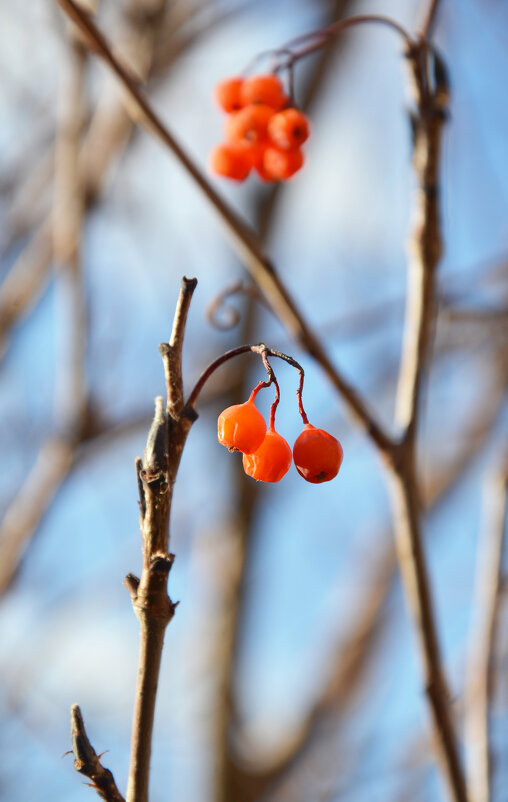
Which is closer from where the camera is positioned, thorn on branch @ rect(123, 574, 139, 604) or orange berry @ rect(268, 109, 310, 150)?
thorn on branch @ rect(123, 574, 139, 604)

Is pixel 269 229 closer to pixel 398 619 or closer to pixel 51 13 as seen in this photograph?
pixel 51 13

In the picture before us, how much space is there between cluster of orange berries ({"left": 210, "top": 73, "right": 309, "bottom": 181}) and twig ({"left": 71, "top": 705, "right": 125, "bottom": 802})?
1635 mm

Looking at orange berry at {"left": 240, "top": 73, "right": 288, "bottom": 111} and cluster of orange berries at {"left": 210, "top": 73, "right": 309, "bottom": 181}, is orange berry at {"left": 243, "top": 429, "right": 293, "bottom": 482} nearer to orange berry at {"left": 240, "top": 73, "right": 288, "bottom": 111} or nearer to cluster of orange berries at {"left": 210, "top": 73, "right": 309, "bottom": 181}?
cluster of orange berries at {"left": 210, "top": 73, "right": 309, "bottom": 181}

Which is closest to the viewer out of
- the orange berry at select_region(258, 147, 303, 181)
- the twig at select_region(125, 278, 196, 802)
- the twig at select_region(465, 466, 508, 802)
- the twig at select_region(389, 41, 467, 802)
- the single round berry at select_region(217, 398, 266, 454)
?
the twig at select_region(125, 278, 196, 802)

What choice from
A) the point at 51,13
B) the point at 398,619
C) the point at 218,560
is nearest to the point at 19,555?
the point at 218,560

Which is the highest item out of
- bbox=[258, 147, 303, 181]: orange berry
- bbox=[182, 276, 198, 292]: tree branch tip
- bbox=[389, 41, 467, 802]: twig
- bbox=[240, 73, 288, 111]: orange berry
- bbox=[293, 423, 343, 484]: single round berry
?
bbox=[240, 73, 288, 111]: orange berry

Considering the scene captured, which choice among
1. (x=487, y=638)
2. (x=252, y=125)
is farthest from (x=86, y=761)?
(x=252, y=125)

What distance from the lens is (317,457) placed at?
116cm

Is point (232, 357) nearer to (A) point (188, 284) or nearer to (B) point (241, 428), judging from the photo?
(A) point (188, 284)

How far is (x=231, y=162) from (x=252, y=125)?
0.12 metres

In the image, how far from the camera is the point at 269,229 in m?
4.83

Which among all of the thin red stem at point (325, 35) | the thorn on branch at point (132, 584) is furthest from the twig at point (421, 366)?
the thorn on branch at point (132, 584)

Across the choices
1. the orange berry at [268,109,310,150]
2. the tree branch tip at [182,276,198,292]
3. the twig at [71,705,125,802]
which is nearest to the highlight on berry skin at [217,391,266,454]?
the tree branch tip at [182,276,198,292]

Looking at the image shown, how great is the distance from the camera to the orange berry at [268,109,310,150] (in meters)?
2.01
